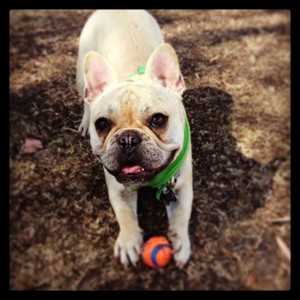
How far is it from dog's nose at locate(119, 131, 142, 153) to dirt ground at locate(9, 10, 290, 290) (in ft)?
1.53

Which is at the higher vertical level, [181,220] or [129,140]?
[129,140]

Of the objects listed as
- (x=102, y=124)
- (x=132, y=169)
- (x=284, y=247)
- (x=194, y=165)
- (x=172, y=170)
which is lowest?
(x=284, y=247)

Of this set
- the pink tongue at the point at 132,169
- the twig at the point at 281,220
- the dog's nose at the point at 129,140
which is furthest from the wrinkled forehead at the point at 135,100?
the twig at the point at 281,220

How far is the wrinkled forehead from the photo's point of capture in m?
1.66

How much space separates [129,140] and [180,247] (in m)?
0.66

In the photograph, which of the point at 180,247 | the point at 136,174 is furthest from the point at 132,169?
the point at 180,247

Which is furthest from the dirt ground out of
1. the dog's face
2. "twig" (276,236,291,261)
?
the dog's face

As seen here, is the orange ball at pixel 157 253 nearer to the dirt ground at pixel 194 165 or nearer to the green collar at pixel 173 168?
the dirt ground at pixel 194 165

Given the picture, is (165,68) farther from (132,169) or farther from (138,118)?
(132,169)

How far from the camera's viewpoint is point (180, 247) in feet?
6.07

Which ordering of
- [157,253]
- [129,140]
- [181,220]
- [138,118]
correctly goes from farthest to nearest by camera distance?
1. [181,220]
2. [157,253]
3. [138,118]
4. [129,140]

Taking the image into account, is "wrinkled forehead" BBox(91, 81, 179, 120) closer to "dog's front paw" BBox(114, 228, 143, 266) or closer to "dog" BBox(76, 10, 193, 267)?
"dog" BBox(76, 10, 193, 267)

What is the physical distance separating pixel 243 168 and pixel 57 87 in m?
1.23

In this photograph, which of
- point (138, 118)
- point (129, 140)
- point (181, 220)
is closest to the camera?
point (129, 140)
